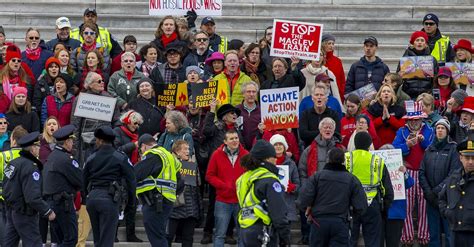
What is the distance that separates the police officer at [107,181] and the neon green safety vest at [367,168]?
280cm

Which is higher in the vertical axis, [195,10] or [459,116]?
[195,10]

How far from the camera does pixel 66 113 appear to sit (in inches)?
960

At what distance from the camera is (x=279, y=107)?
78.6 ft

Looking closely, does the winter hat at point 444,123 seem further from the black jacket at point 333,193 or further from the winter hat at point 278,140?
the black jacket at point 333,193

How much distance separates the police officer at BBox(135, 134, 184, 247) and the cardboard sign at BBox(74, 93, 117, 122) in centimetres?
157

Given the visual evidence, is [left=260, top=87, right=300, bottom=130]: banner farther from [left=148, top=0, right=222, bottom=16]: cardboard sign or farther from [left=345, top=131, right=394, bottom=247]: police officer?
[left=148, top=0, right=222, bottom=16]: cardboard sign

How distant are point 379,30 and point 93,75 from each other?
22.5 ft

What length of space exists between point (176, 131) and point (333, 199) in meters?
2.92

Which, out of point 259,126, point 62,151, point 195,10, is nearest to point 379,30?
point 195,10

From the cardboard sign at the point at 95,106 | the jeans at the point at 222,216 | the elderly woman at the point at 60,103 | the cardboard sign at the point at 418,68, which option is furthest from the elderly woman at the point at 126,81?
the cardboard sign at the point at 418,68

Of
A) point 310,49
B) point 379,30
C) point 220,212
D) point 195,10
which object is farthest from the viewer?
point 379,30

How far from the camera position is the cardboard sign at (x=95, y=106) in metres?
23.9

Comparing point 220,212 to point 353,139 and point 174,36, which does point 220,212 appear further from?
point 174,36

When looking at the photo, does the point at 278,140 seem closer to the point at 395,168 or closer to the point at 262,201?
the point at 395,168
